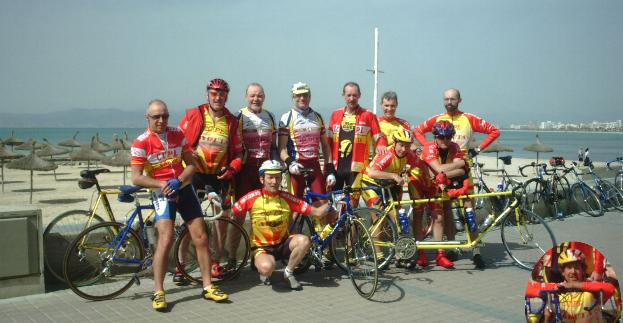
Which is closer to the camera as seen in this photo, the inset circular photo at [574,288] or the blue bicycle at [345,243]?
the inset circular photo at [574,288]

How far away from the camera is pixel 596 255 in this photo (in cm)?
225

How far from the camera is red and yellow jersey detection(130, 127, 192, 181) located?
5.07 meters

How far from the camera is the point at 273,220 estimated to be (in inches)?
221

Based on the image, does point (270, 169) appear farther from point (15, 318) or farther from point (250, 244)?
point (15, 318)

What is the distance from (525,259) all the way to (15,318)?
5.30m

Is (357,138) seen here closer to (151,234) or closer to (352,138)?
(352,138)

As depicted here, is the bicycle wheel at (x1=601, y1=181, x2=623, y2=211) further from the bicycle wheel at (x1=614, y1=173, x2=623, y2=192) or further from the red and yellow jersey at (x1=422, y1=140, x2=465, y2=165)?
the red and yellow jersey at (x1=422, y1=140, x2=465, y2=165)

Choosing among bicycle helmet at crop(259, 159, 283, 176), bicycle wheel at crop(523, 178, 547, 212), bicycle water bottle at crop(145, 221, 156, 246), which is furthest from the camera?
bicycle wheel at crop(523, 178, 547, 212)

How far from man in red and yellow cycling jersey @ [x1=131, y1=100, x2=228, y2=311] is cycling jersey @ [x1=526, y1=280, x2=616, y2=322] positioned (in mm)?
3394

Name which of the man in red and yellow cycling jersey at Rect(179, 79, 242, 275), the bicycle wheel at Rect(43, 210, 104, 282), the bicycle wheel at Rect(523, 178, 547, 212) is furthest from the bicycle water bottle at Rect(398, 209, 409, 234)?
the bicycle wheel at Rect(523, 178, 547, 212)

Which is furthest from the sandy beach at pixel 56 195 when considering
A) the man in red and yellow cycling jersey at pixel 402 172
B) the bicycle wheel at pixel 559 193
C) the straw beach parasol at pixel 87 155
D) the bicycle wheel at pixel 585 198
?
the man in red and yellow cycling jersey at pixel 402 172

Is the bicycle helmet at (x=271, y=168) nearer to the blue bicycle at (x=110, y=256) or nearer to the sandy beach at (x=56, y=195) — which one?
the blue bicycle at (x=110, y=256)

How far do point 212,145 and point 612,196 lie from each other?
30.5 ft

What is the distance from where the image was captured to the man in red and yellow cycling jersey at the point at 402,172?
244 inches
